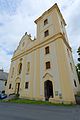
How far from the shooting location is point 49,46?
21359mm

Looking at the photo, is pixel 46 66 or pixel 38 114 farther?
pixel 46 66

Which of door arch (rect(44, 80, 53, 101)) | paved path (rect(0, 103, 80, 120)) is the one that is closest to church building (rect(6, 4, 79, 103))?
door arch (rect(44, 80, 53, 101))

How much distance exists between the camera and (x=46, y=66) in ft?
66.6

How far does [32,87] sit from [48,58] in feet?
19.0

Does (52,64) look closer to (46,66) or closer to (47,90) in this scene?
(46,66)

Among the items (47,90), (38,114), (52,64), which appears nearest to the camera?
(38,114)

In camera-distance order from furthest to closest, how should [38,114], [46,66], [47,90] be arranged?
[47,90] < [46,66] < [38,114]

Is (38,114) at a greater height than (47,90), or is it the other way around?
(47,90)

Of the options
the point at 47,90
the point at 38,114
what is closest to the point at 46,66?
the point at 47,90

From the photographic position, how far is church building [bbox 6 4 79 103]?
17156 millimetres

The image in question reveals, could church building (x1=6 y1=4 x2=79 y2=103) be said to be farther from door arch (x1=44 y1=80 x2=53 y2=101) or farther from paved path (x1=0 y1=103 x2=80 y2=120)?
paved path (x1=0 y1=103 x2=80 y2=120)

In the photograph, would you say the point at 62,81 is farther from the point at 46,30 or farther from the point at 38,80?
the point at 46,30

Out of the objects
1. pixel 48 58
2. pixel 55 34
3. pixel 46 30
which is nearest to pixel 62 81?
pixel 48 58

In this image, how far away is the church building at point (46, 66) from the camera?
56.3 feet
